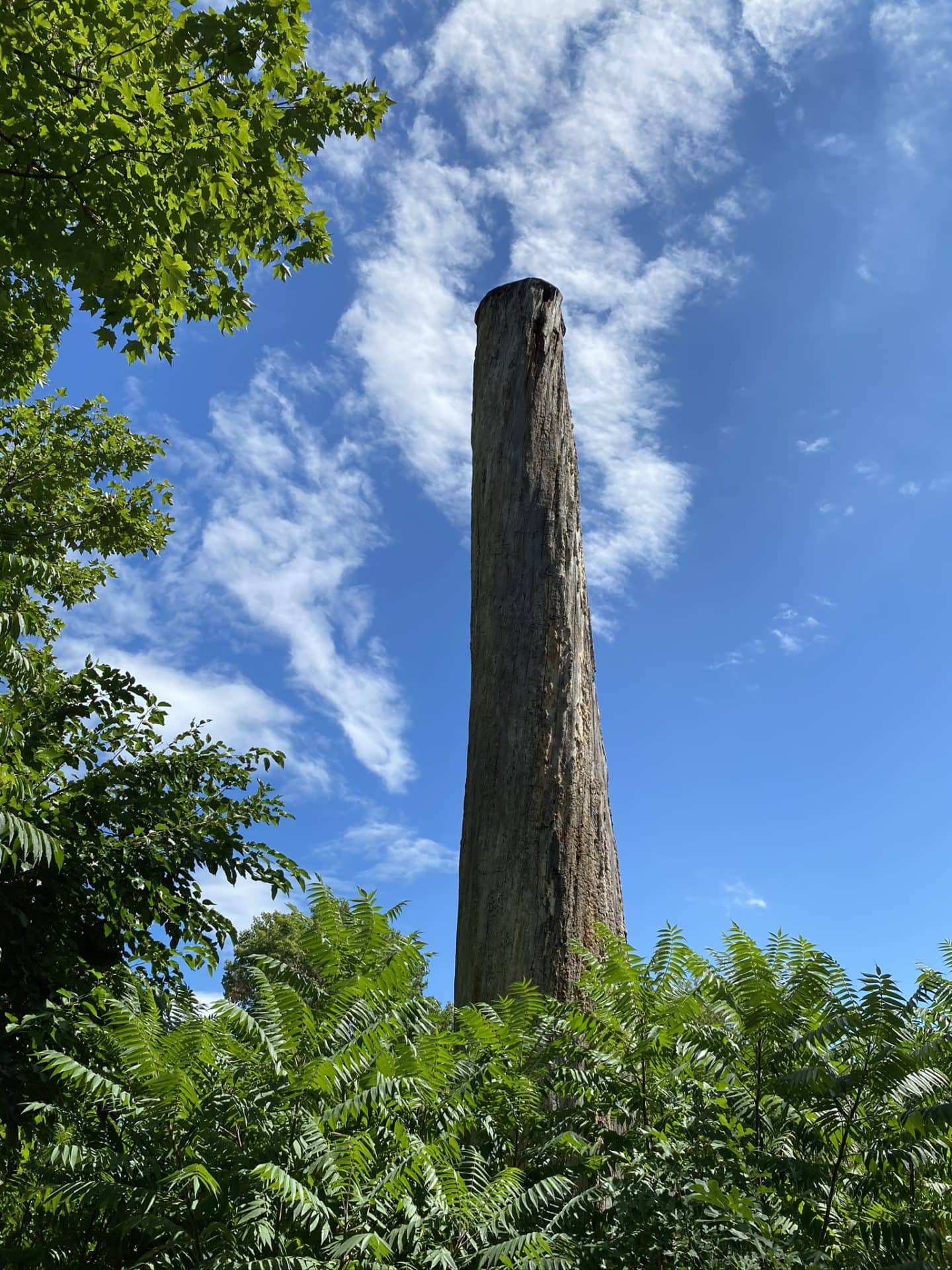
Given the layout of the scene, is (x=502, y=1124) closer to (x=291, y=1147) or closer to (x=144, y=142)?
(x=291, y=1147)

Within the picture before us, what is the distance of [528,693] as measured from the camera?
15.8 feet

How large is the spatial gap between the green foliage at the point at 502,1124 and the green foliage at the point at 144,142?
6.10 meters

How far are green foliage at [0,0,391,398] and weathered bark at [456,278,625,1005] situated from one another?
2.84 metres

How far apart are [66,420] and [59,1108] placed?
43.0 feet

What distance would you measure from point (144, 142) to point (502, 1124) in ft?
22.4

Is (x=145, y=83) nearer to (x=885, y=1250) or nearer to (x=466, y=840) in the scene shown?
(x=466, y=840)

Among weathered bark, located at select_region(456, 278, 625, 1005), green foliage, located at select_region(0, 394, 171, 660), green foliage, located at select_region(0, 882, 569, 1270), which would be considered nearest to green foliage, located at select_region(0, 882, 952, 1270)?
green foliage, located at select_region(0, 882, 569, 1270)

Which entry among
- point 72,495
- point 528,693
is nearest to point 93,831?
point 528,693

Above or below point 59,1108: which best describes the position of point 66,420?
above

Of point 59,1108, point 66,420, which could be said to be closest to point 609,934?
point 59,1108

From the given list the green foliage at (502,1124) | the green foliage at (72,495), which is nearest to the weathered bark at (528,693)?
the green foliage at (502,1124)

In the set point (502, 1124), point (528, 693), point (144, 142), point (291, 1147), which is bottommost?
point (291, 1147)

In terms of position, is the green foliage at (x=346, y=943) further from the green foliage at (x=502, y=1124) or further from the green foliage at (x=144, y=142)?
the green foliage at (x=144, y=142)

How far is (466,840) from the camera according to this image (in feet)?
15.5
